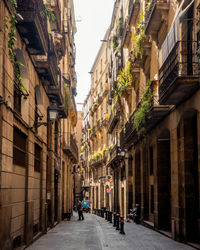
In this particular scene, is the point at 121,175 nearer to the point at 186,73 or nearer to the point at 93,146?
the point at 186,73

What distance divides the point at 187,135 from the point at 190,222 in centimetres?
303

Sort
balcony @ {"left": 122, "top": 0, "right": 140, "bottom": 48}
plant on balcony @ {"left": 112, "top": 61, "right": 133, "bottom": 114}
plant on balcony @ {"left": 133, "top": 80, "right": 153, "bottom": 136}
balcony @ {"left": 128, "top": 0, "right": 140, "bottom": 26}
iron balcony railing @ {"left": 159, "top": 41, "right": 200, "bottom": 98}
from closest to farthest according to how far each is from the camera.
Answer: iron balcony railing @ {"left": 159, "top": 41, "right": 200, "bottom": 98}
plant on balcony @ {"left": 133, "top": 80, "right": 153, "bottom": 136}
balcony @ {"left": 128, "top": 0, "right": 140, "bottom": 26}
balcony @ {"left": 122, "top": 0, "right": 140, "bottom": 48}
plant on balcony @ {"left": 112, "top": 61, "right": 133, "bottom": 114}

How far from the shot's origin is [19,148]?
12.7 metres

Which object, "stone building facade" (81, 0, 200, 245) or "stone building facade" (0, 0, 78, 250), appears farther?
"stone building facade" (81, 0, 200, 245)

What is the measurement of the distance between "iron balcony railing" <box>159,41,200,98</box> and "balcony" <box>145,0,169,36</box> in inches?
120

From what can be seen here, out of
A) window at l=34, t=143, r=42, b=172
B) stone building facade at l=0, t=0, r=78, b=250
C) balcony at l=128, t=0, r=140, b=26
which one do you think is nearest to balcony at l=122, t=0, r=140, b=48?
balcony at l=128, t=0, r=140, b=26

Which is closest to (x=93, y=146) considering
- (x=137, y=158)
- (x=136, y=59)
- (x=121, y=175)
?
(x=121, y=175)

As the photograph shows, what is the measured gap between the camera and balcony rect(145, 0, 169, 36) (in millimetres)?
16000

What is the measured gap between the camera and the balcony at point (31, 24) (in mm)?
11406

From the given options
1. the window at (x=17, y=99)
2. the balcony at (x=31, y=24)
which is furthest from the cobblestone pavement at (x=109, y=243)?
the balcony at (x=31, y=24)

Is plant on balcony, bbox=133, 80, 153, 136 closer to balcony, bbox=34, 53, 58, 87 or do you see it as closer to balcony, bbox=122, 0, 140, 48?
balcony, bbox=34, 53, 58, 87

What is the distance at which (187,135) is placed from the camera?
14500 millimetres

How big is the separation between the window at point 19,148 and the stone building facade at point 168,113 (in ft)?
16.1

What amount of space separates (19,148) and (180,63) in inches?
222
